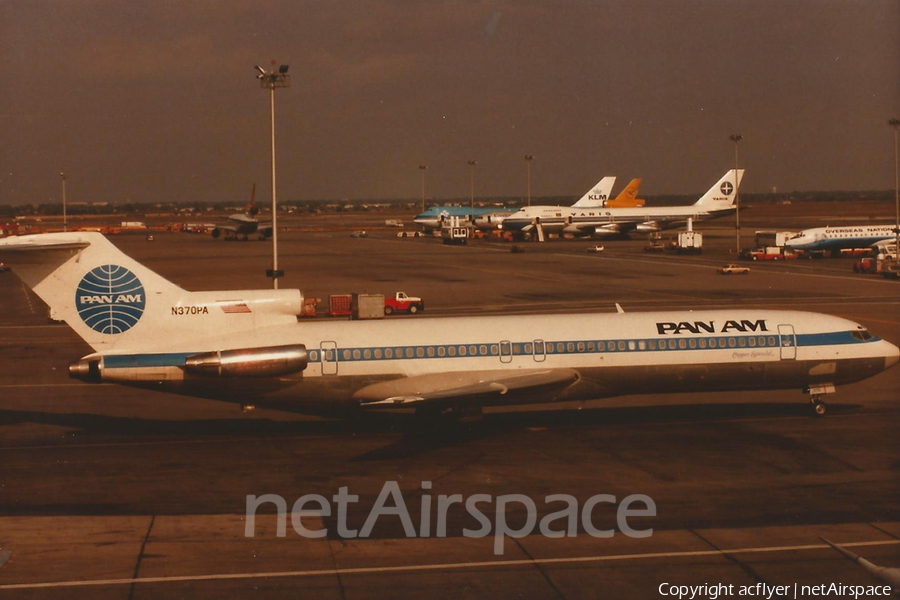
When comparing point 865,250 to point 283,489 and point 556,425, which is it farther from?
point 283,489

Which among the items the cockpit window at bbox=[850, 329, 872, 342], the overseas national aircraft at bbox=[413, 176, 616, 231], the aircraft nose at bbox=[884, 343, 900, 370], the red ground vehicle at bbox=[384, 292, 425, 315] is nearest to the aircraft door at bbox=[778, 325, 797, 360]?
the cockpit window at bbox=[850, 329, 872, 342]

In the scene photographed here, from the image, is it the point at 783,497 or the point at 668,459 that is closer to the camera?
the point at 783,497

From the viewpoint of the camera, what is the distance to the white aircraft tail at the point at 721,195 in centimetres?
11919

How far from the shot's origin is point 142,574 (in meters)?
16.0

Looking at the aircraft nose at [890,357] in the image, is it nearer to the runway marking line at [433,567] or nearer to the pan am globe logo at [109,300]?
the runway marking line at [433,567]

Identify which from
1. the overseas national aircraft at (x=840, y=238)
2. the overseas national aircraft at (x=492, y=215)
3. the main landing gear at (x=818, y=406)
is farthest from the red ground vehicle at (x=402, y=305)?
the overseas national aircraft at (x=492, y=215)

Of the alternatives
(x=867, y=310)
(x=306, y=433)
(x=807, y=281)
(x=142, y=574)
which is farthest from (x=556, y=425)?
(x=807, y=281)

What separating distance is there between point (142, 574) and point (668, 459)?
13079 millimetres

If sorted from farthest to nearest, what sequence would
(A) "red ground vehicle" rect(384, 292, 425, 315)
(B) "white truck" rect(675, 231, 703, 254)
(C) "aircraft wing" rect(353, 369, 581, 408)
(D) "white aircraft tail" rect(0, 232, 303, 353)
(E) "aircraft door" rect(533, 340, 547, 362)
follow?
(B) "white truck" rect(675, 231, 703, 254), (A) "red ground vehicle" rect(384, 292, 425, 315), (E) "aircraft door" rect(533, 340, 547, 362), (C) "aircraft wing" rect(353, 369, 581, 408), (D) "white aircraft tail" rect(0, 232, 303, 353)

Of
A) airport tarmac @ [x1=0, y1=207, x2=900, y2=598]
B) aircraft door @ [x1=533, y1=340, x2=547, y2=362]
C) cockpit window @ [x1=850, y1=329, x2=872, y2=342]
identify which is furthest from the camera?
cockpit window @ [x1=850, y1=329, x2=872, y2=342]

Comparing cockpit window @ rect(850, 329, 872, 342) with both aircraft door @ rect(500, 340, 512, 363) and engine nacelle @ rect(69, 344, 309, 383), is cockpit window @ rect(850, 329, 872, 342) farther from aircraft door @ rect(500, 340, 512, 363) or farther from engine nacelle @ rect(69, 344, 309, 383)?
engine nacelle @ rect(69, 344, 309, 383)

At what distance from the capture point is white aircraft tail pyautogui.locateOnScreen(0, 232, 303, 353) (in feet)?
80.3

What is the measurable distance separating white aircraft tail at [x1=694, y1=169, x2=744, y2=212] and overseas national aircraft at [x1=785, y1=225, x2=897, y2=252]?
98.2 feet

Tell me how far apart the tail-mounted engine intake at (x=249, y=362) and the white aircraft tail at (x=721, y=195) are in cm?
10166
